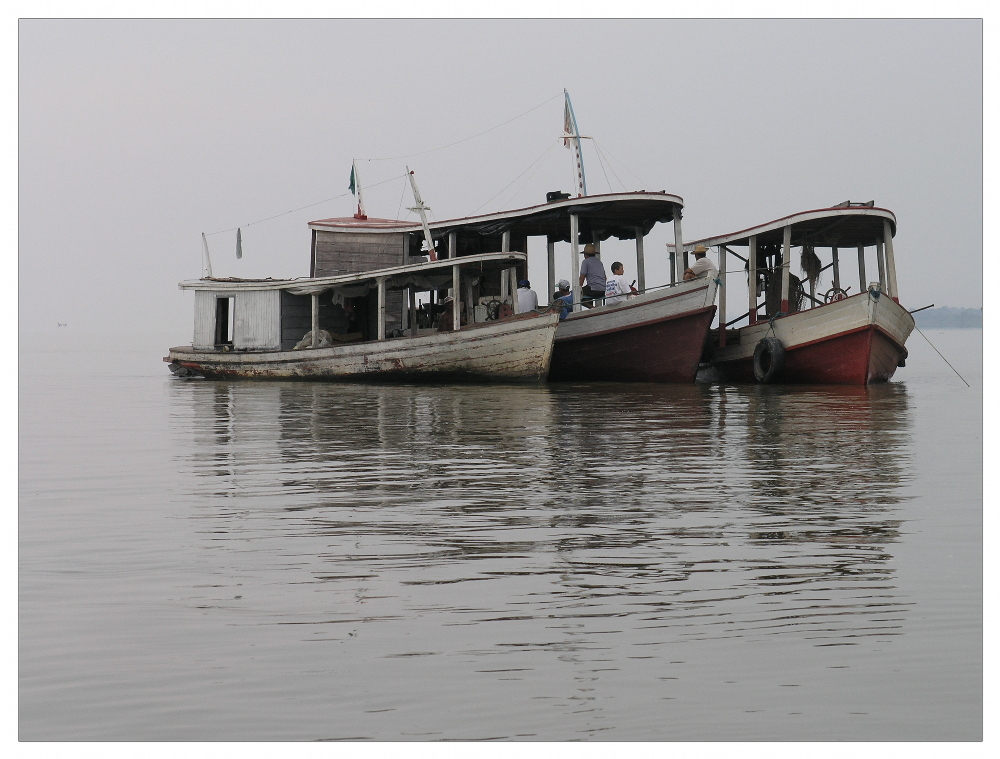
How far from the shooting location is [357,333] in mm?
22641

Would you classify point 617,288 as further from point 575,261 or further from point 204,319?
point 204,319

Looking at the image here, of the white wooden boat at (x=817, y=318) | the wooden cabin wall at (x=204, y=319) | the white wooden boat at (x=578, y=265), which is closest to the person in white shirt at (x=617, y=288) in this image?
the white wooden boat at (x=578, y=265)

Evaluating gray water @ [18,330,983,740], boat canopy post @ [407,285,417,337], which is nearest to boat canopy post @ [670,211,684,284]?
boat canopy post @ [407,285,417,337]

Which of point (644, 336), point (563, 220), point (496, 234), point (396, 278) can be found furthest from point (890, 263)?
point (396, 278)

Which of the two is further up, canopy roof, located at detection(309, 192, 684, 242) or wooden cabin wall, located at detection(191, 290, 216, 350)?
canopy roof, located at detection(309, 192, 684, 242)

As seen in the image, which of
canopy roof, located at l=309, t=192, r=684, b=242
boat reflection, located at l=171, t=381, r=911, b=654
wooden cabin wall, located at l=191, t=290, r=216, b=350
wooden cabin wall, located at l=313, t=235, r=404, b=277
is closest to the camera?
boat reflection, located at l=171, t=381, r=911, b=654

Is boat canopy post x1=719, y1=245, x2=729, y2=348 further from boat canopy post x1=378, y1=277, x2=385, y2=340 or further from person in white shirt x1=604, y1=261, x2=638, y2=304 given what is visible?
boat canopy post x1=378, y1=277, x2=385, y2=340

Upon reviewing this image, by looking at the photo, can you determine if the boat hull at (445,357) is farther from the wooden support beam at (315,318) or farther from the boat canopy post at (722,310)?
the boat canopy post at (722,310)

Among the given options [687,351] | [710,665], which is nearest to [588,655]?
[710,665]

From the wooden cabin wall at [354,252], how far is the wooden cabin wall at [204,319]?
95.8 inches

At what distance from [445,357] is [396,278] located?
211cm

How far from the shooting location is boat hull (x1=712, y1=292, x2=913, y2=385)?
19.0 m

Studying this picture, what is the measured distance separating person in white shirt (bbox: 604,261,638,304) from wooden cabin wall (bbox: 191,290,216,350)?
27.6 feet

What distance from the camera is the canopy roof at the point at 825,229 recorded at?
19453 mm
